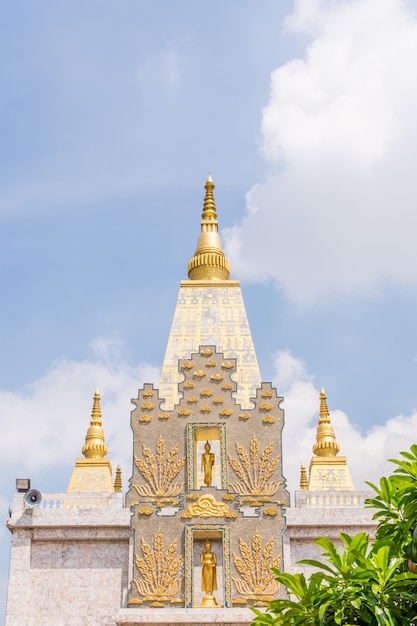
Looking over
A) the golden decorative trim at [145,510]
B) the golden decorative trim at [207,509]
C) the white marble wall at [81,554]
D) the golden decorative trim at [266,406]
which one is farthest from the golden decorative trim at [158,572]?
the golden decorative trim at [266,406]

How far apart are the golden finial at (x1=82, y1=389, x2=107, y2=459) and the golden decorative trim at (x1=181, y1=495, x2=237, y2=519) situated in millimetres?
12998

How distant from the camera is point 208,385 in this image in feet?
83.3

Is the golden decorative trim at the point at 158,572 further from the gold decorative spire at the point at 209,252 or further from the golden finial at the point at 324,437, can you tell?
the golden finial at the point at 324,437

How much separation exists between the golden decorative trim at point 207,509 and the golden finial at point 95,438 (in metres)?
13.0

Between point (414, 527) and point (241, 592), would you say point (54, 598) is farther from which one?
point (414, 527)

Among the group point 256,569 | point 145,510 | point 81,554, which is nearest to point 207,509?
point 145,510

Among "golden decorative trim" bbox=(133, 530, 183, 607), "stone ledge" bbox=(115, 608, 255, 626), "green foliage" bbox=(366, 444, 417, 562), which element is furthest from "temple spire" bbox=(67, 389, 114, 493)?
"green foliage" bbox=(366, 444, 417, 562)

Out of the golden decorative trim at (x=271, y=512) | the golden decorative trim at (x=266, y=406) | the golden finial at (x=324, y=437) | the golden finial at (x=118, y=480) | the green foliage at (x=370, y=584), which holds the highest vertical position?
the golden finial at (x=324, y=437)

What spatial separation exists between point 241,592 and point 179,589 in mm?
1601

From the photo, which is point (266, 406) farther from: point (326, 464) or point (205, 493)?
point (326, 464)

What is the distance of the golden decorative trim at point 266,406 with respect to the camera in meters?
25.1

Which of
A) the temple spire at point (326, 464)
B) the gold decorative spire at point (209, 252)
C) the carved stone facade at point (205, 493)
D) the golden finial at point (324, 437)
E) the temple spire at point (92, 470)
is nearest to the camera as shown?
the carved stone facade at point (205, 493)

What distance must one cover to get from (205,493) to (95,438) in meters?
13.4

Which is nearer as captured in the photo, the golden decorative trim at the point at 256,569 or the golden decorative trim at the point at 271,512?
the golden decorative trim at the point at 256,569
